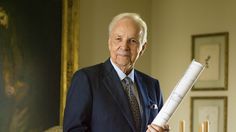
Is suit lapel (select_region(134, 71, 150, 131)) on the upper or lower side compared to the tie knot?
lower

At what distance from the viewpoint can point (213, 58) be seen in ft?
13.4

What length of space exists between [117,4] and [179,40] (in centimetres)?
66

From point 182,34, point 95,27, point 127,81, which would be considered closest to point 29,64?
point 95,27

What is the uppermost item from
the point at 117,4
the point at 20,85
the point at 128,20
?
the point at 117,4

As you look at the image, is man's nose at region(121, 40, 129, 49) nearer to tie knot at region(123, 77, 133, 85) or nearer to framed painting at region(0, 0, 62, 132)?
tie knot at region(123, 77, 133, 85)

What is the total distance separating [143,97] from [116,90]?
119 millimetres

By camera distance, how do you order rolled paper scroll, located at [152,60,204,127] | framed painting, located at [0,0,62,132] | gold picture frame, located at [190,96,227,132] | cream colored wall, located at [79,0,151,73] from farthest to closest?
gold picture frame, located at [190,96,227,132] → cream colored wall, located at [79,0,151,73] → framed painting, located at [0,0,62,132] → rolled paper scroll, located at [152,60,204,127]

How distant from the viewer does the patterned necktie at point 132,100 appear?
66.1 inches

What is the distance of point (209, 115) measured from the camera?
403cm

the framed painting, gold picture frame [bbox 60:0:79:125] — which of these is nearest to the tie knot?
the framed painting

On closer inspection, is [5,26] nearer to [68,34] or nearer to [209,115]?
[68,34]

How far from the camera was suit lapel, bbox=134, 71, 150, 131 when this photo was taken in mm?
1697

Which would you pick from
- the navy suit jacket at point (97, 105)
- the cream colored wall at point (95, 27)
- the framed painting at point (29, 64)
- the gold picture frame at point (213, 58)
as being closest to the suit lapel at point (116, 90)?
the navy suit jacket at point (97, 105)

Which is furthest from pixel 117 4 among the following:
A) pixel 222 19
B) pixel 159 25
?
pixel 222 19
